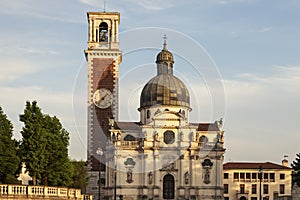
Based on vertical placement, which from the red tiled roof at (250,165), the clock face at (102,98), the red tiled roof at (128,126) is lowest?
the red tiled roof at (250,165)

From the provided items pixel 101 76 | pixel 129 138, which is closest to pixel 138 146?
pixel 129 138

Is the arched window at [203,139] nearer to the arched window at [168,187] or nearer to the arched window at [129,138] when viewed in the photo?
the arched window at [168,187]

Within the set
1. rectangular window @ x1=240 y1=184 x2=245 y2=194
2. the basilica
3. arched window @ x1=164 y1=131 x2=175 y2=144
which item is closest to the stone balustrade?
the basilica

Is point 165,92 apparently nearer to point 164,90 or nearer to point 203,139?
point 164,90

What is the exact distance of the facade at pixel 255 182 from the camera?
11344 cm

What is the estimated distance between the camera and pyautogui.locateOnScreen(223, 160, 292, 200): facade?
113438 mm

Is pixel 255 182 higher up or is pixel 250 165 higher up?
pixel 250 165

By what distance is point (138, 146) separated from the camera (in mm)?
104625

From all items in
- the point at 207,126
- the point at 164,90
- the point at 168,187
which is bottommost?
the point at 168,187

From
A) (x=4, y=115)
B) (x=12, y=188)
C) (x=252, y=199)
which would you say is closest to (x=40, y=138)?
(x=4, y=115)

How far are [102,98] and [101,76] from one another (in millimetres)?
3936

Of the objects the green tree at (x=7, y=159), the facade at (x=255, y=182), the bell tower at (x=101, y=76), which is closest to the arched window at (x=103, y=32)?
the bell tower at (x=101, y=76)

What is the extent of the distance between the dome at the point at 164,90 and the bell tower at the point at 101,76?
7.23 m

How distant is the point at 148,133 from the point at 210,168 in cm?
1188
